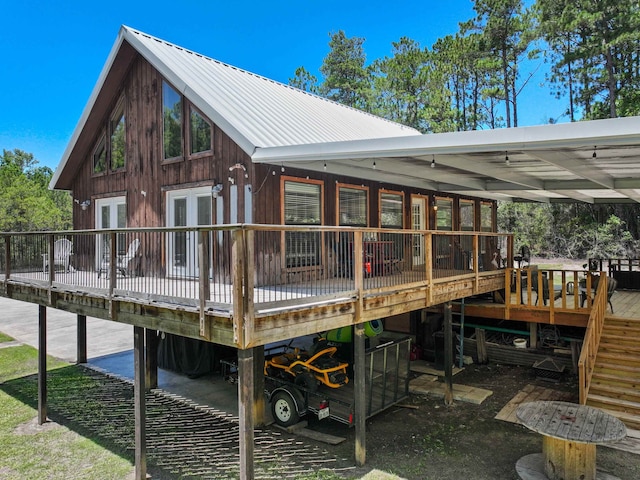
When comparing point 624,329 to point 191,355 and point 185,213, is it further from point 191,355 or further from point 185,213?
point 191,355

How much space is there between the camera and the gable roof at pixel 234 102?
8.47 meters

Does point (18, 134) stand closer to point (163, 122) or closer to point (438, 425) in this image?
point (163, 122)

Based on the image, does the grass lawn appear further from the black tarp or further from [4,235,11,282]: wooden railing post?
the black tarp

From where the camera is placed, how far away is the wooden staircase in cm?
780

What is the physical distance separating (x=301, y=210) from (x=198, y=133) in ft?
8.87

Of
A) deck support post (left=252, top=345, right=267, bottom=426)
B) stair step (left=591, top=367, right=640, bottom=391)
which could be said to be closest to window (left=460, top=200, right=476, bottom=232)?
stair step (left=591, top=367, right=640, bottom=391)

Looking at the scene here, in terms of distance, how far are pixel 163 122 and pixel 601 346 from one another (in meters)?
10.4

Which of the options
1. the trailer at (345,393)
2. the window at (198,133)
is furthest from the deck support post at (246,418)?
the window at (198,133)

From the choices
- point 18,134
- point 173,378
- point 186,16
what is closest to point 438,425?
point 173,378

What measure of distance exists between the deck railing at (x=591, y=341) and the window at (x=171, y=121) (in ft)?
28.5

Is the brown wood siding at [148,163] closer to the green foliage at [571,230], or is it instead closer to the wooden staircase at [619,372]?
the wooden staircase at [619,372]

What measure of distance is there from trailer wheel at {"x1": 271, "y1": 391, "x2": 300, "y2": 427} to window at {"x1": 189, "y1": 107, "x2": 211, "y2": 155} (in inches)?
198

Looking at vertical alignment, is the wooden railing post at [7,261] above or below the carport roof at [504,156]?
below

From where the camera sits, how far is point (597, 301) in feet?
30.0
